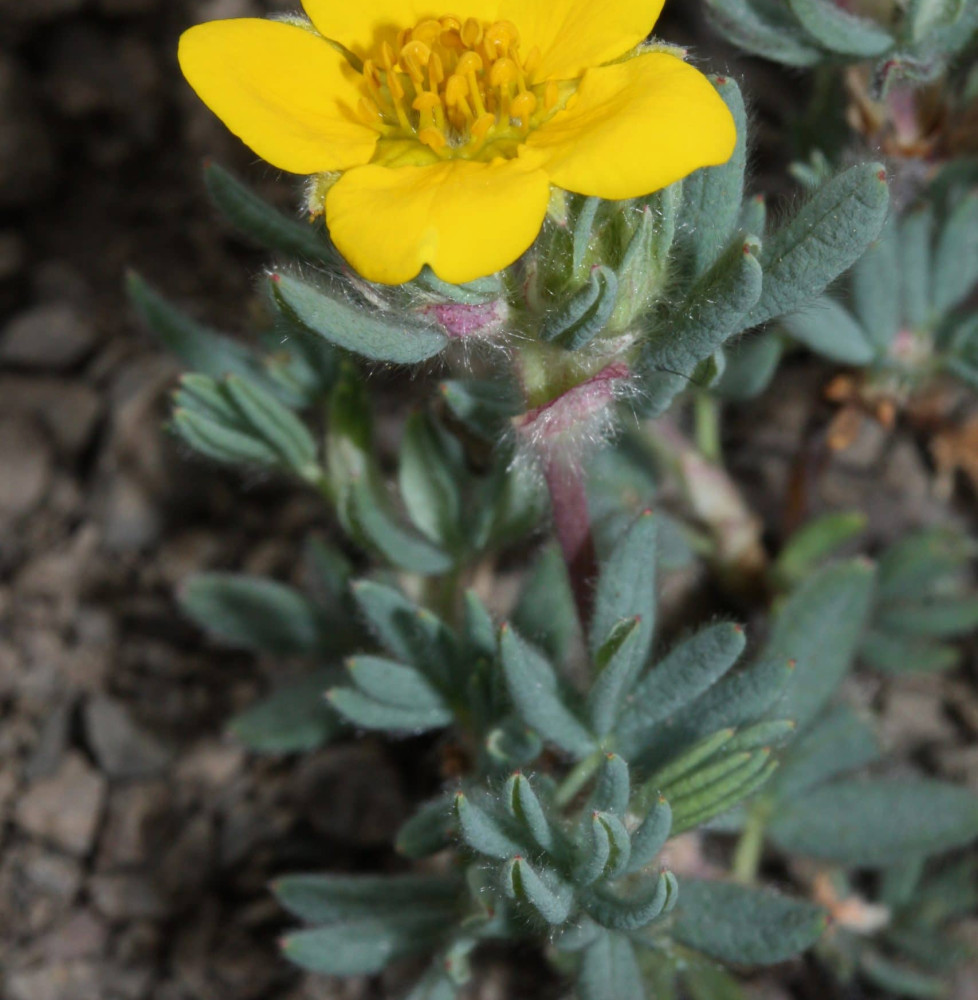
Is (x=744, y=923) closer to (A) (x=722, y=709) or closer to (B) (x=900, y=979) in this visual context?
(A) (x=722, y=709)

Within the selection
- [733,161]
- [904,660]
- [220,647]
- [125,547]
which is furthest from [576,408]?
[125,547]

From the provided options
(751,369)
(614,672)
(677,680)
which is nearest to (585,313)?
(614,672)

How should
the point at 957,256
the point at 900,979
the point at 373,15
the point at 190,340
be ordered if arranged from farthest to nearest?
the point at 957,256
the point at 900,979
the point at 190,340
the point at 373,15

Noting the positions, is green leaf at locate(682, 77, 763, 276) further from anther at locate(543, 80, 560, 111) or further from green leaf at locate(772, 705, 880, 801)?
green leaf at locate(772, 705, 880, 801)

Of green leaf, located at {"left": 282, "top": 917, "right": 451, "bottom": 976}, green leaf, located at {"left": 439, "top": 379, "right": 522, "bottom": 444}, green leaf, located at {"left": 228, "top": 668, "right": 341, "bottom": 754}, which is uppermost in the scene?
green leaf, located at {"left": 439, "top": 379, "right": 522, "bottom": 444}

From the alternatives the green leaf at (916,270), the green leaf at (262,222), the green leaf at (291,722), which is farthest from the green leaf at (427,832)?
the green leaf at (916,270)

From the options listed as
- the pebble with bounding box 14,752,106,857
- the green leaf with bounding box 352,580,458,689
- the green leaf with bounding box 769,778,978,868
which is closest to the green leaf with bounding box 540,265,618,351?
the green leaf with bounding box 352,580,458,689
